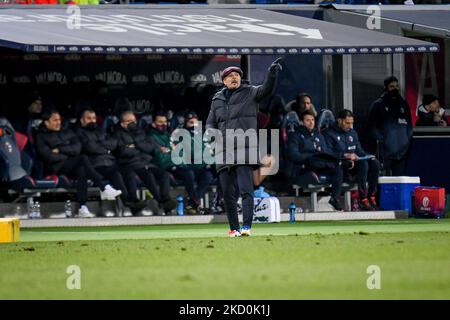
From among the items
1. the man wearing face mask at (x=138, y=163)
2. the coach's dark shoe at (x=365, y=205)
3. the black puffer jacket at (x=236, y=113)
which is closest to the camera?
the black puffer jacket at (x=236, y=113)

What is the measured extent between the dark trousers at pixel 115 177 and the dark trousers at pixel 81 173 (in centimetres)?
10

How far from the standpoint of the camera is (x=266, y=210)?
22.4m

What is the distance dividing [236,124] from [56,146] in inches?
248

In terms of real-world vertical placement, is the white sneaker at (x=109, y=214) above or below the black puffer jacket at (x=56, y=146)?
below

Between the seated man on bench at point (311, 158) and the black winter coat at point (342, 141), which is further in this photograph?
the black winter coat at point (342, 141)

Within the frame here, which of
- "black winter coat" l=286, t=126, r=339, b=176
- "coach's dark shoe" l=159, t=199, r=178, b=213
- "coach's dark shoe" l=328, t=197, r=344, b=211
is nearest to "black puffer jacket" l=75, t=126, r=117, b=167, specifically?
"coach's dark shoe" l=159, t=199, r=178, b=213

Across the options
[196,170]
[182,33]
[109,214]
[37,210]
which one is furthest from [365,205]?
[37,210]

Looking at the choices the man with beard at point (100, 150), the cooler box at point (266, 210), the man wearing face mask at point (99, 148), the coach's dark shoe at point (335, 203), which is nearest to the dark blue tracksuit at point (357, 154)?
the coach's dark shoe at point (335, 203)

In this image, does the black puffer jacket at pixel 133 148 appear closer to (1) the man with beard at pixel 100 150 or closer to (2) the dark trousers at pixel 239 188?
(1) the man with beard at pixel 100 150

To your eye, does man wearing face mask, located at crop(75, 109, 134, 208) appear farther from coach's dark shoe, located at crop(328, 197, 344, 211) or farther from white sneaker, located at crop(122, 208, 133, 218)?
coach's dark shoe, located at crop(328, 197, 344, 211)

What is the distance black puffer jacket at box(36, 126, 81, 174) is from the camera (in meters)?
22.9

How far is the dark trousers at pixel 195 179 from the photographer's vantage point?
2370cm
